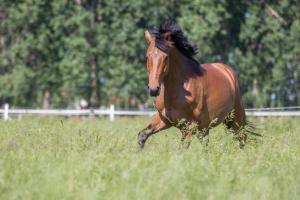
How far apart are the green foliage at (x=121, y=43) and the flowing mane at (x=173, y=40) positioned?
2595cm

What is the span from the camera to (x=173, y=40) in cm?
1066

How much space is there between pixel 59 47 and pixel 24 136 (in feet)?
93.9

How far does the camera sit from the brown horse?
32.7ft

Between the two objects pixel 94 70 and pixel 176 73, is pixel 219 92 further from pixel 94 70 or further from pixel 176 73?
pixel 94 70

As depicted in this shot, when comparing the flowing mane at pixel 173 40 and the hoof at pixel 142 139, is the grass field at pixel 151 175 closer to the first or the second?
the hoof at pixel 142 139

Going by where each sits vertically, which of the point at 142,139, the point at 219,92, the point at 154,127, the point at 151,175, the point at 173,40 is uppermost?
the point at 173,40

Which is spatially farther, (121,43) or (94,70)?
(94,70)

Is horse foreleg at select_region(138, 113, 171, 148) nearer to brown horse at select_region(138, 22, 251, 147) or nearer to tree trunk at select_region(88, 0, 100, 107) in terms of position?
brown horse at select_region(138, 22, 251, 147)

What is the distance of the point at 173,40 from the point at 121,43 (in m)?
27.6

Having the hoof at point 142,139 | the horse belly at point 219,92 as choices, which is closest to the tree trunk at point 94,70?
the horse belly at point 219,92

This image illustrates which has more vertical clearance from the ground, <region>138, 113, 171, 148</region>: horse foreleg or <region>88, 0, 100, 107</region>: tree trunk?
<region>88, 0, 100, 107</region>: tree trunk

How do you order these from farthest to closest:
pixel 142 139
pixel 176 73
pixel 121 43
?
1. pixel 121 43
2. pixel 176 73
3. pixel 142 139

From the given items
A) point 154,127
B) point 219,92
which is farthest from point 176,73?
point 219,92

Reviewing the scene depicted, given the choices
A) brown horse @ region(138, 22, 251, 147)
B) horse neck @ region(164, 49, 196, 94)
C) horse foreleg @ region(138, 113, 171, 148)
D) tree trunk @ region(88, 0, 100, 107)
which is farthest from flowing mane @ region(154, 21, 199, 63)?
tree trunk @ region(88, 0, 100, 107)
